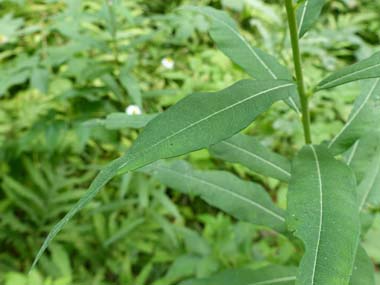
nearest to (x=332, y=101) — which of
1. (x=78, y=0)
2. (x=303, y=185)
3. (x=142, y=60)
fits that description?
(x=142, y=60)

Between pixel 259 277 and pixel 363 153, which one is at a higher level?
pixel 363 153

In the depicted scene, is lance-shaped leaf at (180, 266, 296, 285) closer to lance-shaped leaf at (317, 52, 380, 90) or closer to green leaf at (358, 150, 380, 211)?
green leaf at (358, 150, 380, 211)

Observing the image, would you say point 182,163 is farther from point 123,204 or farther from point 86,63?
point 86,63

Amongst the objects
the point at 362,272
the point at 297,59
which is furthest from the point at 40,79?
the point at 362,272

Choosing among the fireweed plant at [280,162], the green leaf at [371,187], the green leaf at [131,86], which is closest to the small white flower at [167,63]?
the green leaf at [131,86]

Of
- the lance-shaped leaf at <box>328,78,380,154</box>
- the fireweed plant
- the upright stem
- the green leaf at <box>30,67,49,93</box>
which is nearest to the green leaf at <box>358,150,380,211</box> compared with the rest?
the fireweed plant

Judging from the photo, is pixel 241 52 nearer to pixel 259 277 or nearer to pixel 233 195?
pixel 233 195

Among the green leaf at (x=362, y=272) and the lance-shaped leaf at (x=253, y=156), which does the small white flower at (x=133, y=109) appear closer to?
the lance-shaped leaf at (x=253, y=156)
